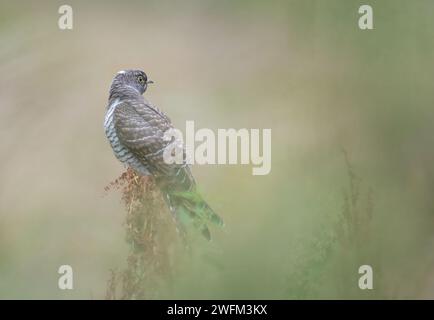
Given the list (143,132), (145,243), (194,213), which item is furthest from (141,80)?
(145,243)

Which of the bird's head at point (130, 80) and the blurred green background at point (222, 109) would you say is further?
the blurred green background at point (222, 109)

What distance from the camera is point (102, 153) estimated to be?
25.6 ft

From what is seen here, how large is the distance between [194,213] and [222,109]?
8.31 ft

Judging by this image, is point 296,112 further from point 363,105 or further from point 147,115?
point 147,115

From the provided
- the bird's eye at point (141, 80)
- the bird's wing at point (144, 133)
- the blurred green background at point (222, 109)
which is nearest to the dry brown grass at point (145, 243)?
the bird's wing at point (144, 133)

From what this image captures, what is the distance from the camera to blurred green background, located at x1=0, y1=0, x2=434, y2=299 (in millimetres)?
6637

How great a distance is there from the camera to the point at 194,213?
5.28m

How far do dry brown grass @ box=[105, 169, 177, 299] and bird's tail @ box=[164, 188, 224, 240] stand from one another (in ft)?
0.86

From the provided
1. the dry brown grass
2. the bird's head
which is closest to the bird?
the bird's head

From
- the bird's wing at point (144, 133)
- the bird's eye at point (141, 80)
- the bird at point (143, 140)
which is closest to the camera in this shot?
the bird at point (143, 140)

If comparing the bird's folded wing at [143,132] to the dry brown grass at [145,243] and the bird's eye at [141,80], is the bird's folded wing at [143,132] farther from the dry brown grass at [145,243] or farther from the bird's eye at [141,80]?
the dry brown grass at [145,243]

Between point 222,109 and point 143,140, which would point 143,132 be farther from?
point 222,109

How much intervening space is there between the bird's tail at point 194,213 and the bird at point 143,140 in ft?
0.05

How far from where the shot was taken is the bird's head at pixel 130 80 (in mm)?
6411
